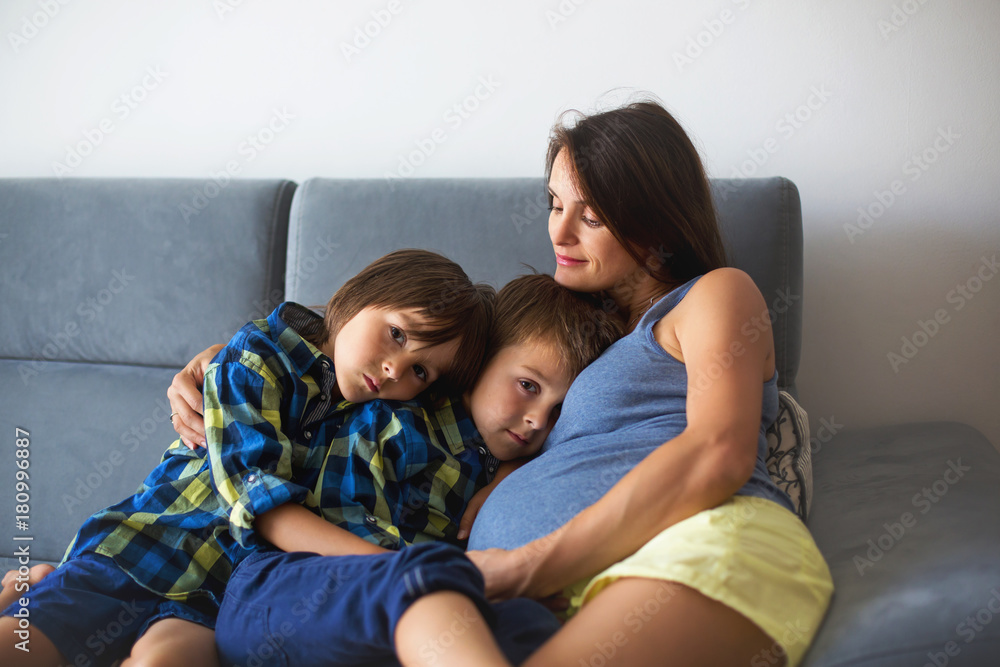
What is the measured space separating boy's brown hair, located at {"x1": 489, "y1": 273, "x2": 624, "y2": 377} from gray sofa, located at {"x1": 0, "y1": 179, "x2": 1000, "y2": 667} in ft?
0.66

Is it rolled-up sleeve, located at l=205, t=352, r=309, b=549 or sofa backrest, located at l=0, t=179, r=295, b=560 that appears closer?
rolled-up sleeve, located at l=205, t=352, r=309, b=549

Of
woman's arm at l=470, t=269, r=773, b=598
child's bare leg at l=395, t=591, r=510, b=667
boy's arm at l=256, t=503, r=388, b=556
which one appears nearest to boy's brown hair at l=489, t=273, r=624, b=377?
woman's arm at l=470, t=269, r=773, b=598

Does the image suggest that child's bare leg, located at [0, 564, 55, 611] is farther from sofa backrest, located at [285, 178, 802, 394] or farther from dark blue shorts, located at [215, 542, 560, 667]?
sofa backrest, located at [285, 178, 802, 394]

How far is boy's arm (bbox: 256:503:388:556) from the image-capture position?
0.96 m

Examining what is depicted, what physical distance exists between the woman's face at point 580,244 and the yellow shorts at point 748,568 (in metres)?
0.45

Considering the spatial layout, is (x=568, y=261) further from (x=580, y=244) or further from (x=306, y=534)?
(x=306, y=534)

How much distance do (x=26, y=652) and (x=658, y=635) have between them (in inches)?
31.2

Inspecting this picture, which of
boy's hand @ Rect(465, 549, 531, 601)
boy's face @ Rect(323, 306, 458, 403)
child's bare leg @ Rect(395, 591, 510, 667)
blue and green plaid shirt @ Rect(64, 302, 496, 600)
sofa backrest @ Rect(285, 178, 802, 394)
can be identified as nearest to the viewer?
child's bare leg @ Rect(395, 591, 510, 667)

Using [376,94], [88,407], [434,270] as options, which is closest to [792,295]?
[434,270]

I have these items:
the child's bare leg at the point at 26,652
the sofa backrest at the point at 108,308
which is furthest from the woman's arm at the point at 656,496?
the sofa backrest at the point at 108,308

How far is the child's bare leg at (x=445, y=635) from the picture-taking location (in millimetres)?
705

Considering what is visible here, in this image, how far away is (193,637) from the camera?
0.93 metres

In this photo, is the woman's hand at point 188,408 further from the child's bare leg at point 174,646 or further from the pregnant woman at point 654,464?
the child's bare leg at point 174,646

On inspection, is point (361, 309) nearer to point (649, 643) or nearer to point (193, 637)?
point (193, 637)
